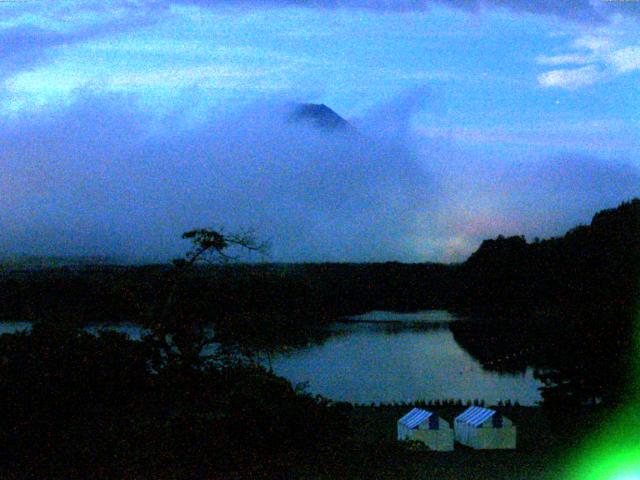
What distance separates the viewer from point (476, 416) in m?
15.4

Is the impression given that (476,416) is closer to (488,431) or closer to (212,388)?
(488,431)

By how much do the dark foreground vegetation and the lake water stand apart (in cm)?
421

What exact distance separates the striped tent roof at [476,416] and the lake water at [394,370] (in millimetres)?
2979

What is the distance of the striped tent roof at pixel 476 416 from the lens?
14.9 metres

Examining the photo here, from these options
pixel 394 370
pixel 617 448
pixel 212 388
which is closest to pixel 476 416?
pixel 617 448

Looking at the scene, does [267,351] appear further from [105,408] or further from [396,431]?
[396,431]

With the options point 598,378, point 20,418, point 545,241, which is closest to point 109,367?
point 20,418

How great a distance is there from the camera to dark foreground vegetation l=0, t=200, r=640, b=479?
350 inches

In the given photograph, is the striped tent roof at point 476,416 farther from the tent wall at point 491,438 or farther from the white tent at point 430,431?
the white tent at point 430,431

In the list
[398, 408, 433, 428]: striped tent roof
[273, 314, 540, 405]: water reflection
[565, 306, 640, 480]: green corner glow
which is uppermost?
[565, 306, 640, 480]: green corner glow

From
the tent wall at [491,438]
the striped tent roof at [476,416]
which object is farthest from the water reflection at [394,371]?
the tent wall at [491,438]

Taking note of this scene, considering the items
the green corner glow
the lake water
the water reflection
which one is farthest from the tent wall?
the water reflection

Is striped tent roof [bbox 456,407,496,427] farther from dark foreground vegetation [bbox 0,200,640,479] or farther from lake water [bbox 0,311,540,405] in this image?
lake water [bbox 0,311,540,405]

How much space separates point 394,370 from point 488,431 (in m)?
13.8
